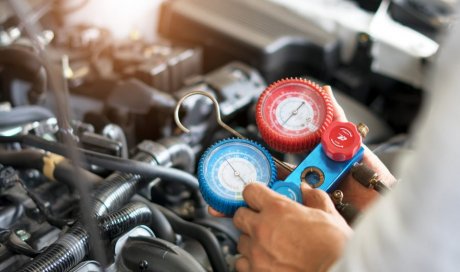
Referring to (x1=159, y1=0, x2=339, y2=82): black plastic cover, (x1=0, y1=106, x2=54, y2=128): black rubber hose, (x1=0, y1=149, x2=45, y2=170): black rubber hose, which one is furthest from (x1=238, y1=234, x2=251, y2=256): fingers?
(x1=159, y1=0, x2=339, y2=82): black plastic cover

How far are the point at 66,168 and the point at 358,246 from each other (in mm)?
642

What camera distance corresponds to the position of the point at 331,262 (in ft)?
2.17

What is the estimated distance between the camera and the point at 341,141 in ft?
2.73

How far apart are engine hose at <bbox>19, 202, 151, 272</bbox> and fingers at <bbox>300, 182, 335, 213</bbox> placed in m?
0.30

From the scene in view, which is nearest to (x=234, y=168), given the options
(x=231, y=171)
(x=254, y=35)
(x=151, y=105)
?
(x=231, y=171)

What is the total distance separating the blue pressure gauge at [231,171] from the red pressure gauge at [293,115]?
0.05m

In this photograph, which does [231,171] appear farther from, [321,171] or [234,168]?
[321,171]

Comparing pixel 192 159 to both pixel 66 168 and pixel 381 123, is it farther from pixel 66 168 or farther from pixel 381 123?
pixel 381 123

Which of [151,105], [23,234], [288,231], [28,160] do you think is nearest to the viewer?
[288,231]

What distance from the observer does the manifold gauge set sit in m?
0.82

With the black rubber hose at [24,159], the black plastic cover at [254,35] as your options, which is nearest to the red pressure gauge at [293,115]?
the black rubber hose at [24,159]

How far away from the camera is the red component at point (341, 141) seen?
0.83 meters

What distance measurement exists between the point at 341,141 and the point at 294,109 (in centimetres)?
11

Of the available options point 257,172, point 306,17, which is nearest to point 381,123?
point 306,17
